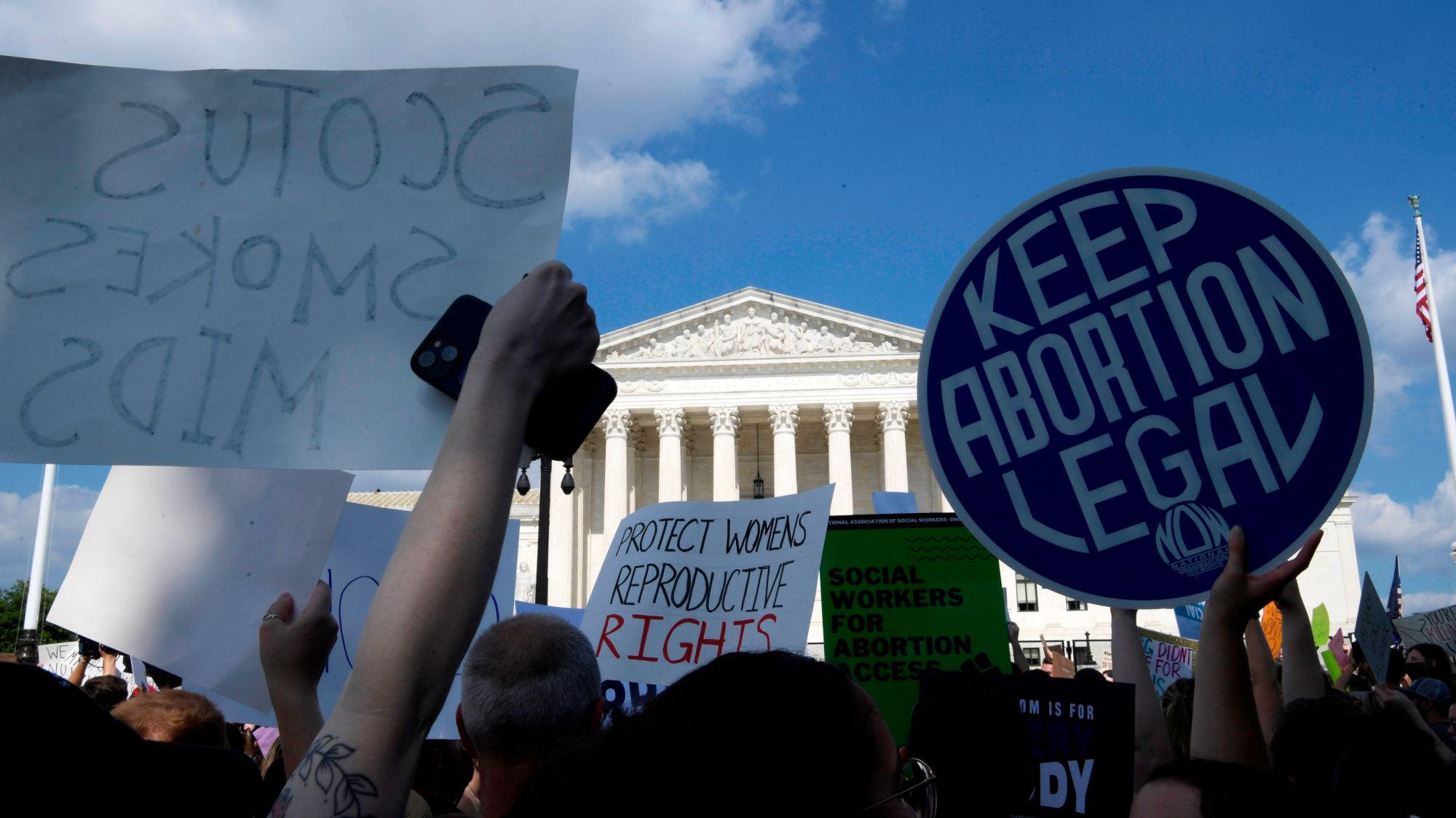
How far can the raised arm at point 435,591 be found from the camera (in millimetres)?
1099

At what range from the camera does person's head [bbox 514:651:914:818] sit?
84 centimetres

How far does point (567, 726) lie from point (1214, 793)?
43.3 inches

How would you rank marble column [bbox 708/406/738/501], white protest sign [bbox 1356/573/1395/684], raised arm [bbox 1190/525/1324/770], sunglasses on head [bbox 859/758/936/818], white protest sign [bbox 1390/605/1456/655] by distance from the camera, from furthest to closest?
marble column [bbox 708/406/738/501] < white protest sign [bbox 1390/605/1456/655] < white protest sign [bbox 1356/573/1395/684] < raised arm [bbox 1190/525/1324/770] < sunglasses on head [bbox 859/758/936/818]

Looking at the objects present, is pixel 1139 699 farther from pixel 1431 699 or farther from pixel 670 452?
pixel 670 452

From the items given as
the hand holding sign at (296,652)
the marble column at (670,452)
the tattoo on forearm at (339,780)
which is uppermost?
the marble column at (670,452)

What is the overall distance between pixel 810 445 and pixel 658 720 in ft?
157

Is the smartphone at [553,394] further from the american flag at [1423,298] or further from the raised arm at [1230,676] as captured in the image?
the american flag at [1423,298]

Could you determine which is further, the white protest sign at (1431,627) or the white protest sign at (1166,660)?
the white protest sign at (1431,627)

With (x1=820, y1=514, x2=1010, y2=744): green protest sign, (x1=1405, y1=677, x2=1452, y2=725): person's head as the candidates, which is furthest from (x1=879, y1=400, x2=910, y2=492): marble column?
(x1=820, y1=514, x2=1010, y2=744): green protest sign

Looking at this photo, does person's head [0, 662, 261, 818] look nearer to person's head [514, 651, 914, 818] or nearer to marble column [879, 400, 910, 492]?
person's head [514, 651, 914, 818]

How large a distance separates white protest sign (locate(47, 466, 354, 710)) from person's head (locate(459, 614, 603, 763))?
41cm

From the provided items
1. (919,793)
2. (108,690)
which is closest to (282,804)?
(919,793)

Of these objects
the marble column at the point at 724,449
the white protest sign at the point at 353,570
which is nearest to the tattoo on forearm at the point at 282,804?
the white protest sign at the point at 353,570

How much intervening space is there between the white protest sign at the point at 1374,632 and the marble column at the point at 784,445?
3599 centimetres
